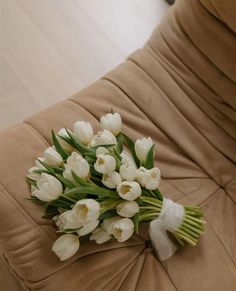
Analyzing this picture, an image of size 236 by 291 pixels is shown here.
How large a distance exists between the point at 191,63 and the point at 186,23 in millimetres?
114

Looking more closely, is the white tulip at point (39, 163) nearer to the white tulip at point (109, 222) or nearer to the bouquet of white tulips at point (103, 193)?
the bouquet of white tulips at point (103, 193)

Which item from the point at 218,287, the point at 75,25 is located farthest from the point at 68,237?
the point at 75,25

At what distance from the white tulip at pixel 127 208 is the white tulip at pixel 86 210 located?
0.18 feet

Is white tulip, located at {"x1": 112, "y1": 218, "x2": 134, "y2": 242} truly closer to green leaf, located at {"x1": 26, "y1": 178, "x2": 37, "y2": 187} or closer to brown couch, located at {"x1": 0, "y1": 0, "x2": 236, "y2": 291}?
brown couch, located at {"x1": 0, "y1": 0, "x2": 236, "y2": 291}

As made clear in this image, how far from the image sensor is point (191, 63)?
3.75 feet

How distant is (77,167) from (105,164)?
0.06m

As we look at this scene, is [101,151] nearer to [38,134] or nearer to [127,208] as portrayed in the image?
[127,208]

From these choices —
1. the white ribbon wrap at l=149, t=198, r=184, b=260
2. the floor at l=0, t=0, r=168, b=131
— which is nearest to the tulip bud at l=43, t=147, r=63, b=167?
the white ribbon wrap at l=149, t=198, r=184, b=260

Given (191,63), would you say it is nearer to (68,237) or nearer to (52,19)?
(68,237)

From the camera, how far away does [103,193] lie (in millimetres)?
773

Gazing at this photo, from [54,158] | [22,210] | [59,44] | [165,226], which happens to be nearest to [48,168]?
[54,158]

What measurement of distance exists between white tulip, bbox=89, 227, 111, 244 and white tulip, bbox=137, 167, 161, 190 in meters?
0.13

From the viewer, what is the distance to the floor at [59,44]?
1641 mm

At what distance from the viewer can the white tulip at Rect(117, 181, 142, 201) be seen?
76 cm
